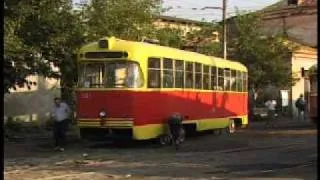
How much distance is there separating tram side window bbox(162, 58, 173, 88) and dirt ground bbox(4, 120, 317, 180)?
1933 mm

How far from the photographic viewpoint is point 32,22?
25.7m

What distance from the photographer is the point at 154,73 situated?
2144cm

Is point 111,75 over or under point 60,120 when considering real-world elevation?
over

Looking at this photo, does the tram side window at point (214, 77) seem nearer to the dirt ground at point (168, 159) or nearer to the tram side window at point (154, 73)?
the dirt ground at point (168, 159)

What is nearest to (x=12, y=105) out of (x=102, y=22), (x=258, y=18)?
(x=102, y=22)

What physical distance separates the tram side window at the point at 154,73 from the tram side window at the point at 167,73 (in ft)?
1.14

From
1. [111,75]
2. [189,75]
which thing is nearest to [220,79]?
[189,75]

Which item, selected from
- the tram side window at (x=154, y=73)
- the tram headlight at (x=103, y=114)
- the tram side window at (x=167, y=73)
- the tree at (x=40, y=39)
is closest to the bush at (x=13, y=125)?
the tree at (x=40, y=39)

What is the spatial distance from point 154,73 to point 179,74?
192 centimetres

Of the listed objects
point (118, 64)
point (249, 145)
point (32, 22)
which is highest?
point (32, 22)

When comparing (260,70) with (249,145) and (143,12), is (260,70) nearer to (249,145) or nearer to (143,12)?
(143,12)

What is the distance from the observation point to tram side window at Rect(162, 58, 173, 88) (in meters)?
22.1

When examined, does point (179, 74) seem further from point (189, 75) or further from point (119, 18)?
point (119, 18)

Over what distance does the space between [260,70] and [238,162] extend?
3005 cm
